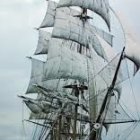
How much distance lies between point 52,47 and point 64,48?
159 cm

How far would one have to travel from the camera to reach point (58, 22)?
62.3 m

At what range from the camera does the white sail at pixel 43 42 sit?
70.8 metres

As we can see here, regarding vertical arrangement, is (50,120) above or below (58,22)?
below

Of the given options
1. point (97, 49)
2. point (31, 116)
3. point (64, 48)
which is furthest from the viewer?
point (31, 116)

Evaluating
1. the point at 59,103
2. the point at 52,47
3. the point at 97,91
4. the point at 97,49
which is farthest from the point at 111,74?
the point at 52,47

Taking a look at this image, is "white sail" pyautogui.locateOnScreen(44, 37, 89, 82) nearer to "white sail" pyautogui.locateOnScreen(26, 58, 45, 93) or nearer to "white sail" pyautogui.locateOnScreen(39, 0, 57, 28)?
"white sail" pyautogui.locateOnScreen(39, 0, 57, 28)

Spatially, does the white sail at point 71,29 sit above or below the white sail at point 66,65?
above

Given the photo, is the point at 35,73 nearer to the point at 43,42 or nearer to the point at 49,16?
the point at 43,42

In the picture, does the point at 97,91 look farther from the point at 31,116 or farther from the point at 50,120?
the point at 31,116

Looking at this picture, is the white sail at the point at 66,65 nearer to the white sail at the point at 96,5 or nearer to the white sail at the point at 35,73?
the white sail at the point at 96,5

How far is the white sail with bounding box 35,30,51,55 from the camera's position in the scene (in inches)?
2787

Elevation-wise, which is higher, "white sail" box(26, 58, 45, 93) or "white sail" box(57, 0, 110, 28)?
"white sail" box(57, 0, 110, 28)

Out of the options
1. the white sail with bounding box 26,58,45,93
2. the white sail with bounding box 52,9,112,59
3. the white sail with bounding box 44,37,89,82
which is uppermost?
the white sail with bounding box 52,9,112,59

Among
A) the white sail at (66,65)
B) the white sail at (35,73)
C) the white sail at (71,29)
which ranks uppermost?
the white sail at (71,29)
